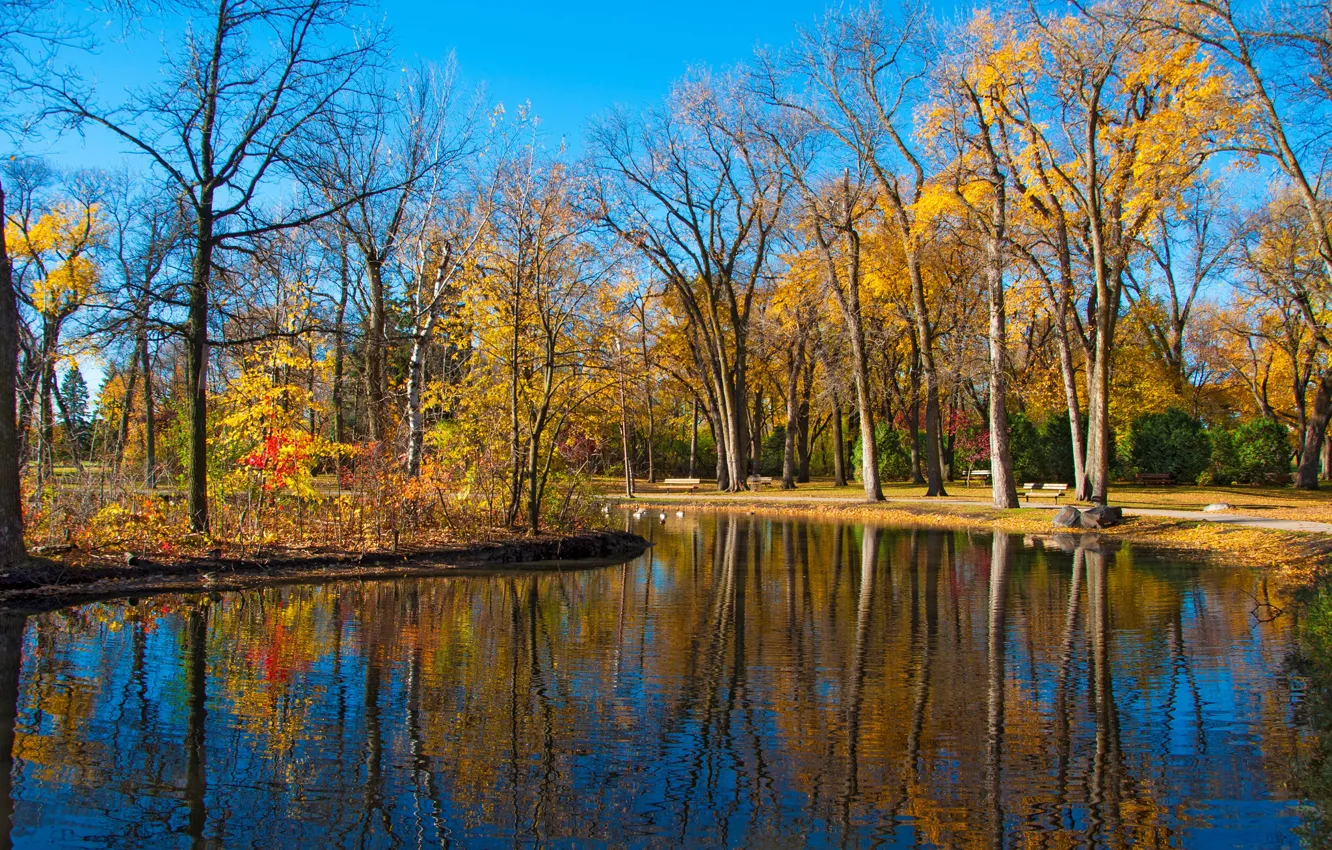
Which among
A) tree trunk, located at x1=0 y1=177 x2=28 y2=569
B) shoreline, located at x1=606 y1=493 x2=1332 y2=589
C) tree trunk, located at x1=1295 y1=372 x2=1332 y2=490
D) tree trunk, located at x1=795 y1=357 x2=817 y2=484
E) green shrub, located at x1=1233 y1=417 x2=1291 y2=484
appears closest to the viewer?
tree trunk, located at x1=0 y1=177 x2=28 y2=569

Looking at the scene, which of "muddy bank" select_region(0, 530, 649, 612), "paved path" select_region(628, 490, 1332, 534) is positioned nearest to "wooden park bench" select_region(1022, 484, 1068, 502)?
"paved path" select_region(628, 490, 1332, 534)

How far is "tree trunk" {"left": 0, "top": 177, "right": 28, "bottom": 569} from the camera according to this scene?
34.9ft

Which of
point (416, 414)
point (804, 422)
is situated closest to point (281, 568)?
point (416, 414)

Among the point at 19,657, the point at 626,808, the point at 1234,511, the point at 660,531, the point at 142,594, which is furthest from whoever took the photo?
the point at 660,531

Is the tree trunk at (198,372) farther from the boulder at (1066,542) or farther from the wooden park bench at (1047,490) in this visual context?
the wooden park bench at (1047,490)

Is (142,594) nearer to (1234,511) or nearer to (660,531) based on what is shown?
(660,531)

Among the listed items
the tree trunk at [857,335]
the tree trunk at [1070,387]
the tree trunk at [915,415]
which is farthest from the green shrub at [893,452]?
the tree trunk at [1070,387]

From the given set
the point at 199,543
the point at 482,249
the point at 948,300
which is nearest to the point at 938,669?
the point at 199,543

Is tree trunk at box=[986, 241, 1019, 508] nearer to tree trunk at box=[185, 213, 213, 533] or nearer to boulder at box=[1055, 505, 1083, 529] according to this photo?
boulder at box=[1055, 505, 1083, 529]

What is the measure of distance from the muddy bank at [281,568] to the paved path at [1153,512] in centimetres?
1262

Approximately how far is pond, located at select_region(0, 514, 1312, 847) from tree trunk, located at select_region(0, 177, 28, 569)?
1188 mm

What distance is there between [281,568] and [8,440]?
12.5ft

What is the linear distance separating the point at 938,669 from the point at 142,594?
9125 millimetres

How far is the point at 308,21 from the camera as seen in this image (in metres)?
14.0
